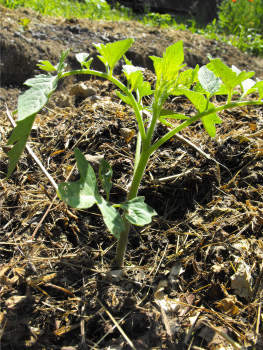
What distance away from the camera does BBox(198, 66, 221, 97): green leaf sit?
0.98 m

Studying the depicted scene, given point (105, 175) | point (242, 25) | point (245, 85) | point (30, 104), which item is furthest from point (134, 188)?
point (242, 25)

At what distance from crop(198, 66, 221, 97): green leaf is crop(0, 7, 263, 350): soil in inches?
25.6

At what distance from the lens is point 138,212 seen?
928 millimetres

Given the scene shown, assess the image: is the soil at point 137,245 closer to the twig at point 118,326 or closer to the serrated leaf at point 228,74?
the twig at point 118,326

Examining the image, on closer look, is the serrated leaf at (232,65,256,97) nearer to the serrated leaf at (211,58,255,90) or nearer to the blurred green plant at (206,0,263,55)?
the serrated leaf at (211,58,255,90)

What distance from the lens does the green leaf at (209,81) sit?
0.98 m

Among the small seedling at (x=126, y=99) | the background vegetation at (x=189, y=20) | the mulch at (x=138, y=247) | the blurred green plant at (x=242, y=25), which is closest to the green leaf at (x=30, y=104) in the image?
the small seedling at (x=126, y=99)

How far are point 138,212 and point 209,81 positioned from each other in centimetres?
53

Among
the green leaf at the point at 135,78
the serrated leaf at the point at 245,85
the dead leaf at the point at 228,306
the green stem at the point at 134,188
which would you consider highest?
the serrated leaf at the point at 245,85

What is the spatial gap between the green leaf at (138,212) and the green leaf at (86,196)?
0.15 ft

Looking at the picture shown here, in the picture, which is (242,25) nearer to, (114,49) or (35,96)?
(114,49)

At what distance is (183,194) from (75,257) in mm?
685

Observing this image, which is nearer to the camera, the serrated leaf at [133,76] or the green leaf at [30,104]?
the green leaf at [30,104]

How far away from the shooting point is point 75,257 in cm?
125
